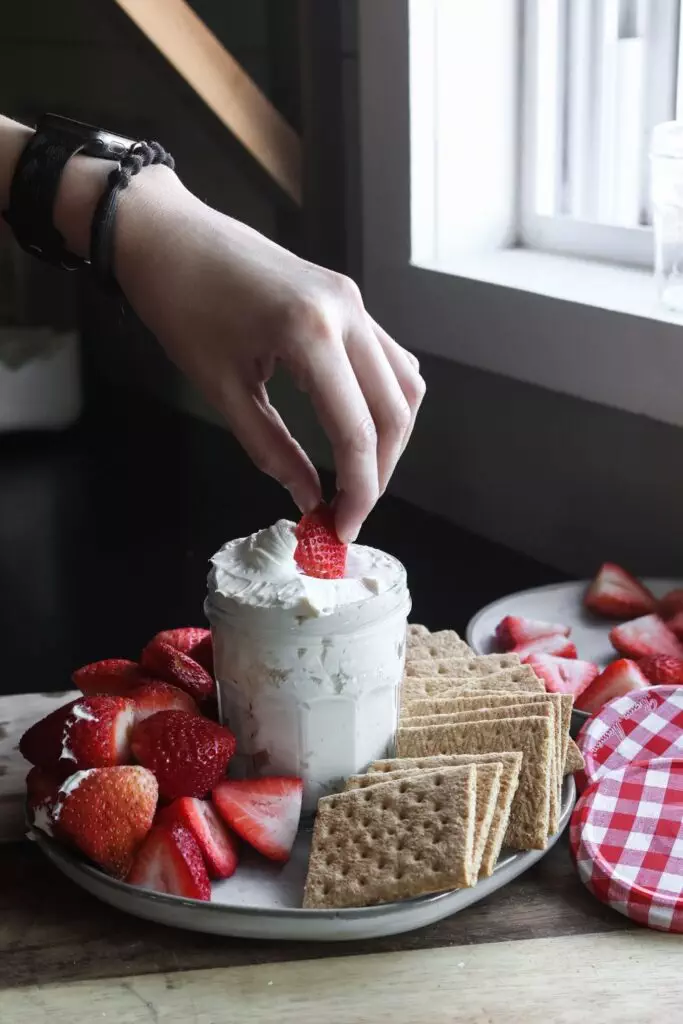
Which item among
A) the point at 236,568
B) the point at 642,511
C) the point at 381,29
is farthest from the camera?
the point at 381,29

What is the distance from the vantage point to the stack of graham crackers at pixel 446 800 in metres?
0.76

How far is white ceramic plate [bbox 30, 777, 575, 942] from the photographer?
2.44ft

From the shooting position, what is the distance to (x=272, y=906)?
0.76 metres

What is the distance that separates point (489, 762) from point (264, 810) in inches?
6.1

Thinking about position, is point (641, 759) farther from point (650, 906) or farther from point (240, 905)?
point (240, 905)

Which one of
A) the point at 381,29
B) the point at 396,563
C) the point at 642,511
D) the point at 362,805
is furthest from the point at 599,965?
the point at 381,29

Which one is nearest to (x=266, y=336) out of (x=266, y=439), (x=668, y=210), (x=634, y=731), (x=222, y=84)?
(x=266, y=439)

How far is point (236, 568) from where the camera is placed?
34.4 inches

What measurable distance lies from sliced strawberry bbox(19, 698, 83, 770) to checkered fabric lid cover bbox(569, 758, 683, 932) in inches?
14.3

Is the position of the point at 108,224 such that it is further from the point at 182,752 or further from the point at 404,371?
the point at 182,752

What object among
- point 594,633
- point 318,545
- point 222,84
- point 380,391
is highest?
point 222,84

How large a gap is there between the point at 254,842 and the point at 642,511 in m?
0.79

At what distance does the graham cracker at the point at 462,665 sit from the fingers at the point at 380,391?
0.26m

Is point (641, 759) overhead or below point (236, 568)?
below
